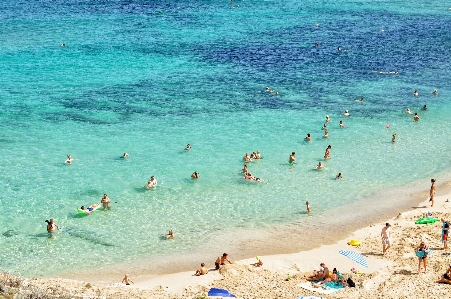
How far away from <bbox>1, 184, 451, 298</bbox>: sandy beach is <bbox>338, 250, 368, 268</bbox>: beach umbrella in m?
0.58

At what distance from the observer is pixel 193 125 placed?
41688 mm

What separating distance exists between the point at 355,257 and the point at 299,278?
96.6 inches

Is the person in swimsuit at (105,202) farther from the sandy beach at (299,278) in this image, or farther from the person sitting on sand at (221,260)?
the person sitting on sand at (221,260)

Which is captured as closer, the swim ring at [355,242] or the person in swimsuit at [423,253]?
the person in swimsuit at [423,253]

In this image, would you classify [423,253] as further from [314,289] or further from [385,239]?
[314,289]

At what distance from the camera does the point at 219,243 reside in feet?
90.5

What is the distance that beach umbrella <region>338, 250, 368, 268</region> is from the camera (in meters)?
23.7

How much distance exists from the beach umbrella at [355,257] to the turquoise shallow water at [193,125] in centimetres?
Answer: 552

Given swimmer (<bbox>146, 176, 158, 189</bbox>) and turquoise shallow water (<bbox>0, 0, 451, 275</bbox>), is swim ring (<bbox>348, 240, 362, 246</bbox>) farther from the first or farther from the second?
swimmer (<bbox>146, 176, 158, 189</bbox>)

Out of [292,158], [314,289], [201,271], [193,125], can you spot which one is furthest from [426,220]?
[193,125]

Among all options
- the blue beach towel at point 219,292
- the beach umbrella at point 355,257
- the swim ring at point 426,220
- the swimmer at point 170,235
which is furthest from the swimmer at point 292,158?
the blue beach towel at point 219,292

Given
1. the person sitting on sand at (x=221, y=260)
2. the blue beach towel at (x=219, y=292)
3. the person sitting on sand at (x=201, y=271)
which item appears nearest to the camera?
the blue beach towel at (x=219, y=292)

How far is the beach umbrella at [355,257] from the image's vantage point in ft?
77.9

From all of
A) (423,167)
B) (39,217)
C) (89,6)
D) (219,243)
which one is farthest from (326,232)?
(89,6)
